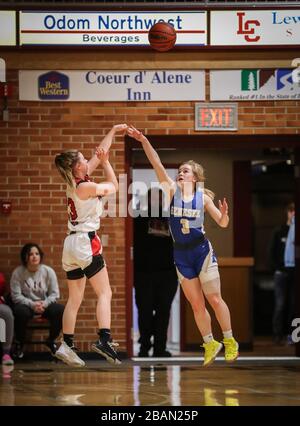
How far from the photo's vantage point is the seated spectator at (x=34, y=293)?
12.0 m

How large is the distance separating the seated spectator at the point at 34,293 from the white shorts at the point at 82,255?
255 cm

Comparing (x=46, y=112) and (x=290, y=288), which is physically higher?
(x=46, y=112)

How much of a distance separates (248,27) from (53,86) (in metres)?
2.33

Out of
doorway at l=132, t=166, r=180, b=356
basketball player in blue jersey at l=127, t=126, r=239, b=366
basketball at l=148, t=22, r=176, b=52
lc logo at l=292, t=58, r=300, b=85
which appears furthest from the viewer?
doorway at l=132, t=166, r=180, b=356

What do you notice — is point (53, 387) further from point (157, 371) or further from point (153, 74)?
point (153, 74)

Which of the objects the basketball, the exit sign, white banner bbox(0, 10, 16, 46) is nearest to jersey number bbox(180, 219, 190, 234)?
the basketball

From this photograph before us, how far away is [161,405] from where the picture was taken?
28.6 ft

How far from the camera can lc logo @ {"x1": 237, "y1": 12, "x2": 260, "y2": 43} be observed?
12355 millimetres

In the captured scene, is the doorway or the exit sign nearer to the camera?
the exit sign

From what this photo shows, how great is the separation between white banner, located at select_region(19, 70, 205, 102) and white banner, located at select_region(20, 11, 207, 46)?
1.27 feet

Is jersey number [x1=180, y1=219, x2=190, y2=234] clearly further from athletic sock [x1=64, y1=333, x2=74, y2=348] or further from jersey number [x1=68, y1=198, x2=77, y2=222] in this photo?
athletic sock [x1=64, y1=333, x2=74, y2=348]

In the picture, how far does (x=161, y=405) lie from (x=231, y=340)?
128 centimetres

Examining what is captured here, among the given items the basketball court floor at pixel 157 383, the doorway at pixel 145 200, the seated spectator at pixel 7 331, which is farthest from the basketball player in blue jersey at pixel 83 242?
the doorway at pixel 145 200
